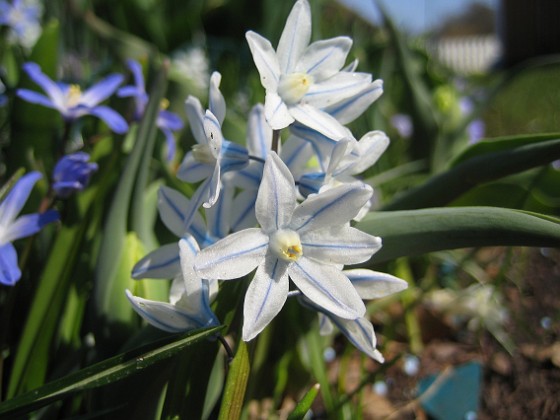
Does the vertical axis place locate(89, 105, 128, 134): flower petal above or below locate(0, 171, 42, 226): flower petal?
below

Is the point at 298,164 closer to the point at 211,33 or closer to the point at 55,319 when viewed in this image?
the point at 55,319

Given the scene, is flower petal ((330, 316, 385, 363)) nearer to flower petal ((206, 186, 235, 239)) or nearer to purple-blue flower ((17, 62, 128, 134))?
flower petal ((206, 186, 235, 239))

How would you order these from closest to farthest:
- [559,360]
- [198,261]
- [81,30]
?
1. [198,261]
2. [559,360]
3. [81,30]

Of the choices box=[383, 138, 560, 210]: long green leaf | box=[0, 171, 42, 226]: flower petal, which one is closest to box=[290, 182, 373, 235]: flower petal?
box=[383, 138, 560, 210]: long green leaf

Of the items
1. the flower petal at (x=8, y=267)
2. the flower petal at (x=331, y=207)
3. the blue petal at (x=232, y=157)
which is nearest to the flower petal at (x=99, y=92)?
the flower petal at (x=8, y=267)

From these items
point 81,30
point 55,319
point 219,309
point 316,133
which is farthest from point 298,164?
point 81,30

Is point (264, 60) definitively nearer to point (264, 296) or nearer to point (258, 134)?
point (258, 134)

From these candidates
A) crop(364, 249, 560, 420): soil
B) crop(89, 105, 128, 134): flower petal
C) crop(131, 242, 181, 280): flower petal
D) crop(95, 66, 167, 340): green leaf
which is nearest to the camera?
crop(131, 242, 181, 280): flower petal
